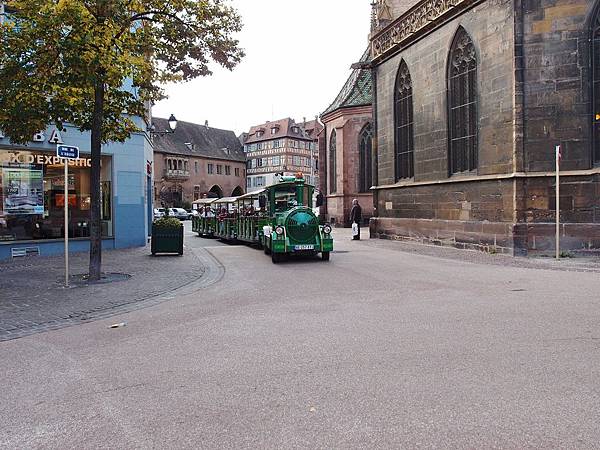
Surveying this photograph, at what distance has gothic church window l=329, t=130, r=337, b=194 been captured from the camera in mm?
34844

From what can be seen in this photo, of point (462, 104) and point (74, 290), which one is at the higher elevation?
point (462, 104)

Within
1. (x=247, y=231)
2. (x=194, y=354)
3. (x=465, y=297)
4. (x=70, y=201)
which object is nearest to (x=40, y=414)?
(x=194, y=354)

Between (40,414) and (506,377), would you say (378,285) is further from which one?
(40,414)

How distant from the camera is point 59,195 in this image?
55.0ft

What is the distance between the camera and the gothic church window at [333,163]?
34.8 meters

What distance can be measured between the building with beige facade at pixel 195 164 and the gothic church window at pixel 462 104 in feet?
167

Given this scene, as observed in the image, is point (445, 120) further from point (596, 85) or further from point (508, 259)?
point (508, 259)

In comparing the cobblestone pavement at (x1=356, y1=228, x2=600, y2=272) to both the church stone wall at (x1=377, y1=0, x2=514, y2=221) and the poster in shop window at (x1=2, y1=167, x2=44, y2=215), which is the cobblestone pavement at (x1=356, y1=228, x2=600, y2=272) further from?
the poster in shop window at (x1=2, y1=167, x2=44, y2=215)

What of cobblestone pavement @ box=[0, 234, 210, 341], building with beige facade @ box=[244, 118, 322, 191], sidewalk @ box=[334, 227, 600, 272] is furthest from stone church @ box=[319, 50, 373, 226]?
building with beige facade @ box=[244, 118, 322, 191]

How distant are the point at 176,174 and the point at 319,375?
220 feet

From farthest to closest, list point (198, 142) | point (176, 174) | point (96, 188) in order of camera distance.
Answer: point (198, 142) < point (176, 174) < point (96, 188)

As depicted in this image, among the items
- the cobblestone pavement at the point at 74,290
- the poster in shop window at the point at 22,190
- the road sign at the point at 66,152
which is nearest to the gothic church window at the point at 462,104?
the cobblestone pavement at the point at 74,290

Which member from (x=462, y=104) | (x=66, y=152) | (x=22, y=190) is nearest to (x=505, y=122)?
(x=462, y=104)

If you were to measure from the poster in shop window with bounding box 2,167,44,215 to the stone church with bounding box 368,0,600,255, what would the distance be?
12.7 m
